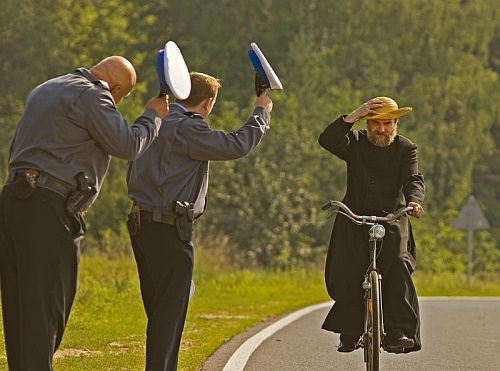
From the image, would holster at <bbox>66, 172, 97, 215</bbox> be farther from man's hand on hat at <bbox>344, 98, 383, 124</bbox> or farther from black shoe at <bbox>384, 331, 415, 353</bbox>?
black shoe at <bbox>384, 331, 415, 353</bbox>

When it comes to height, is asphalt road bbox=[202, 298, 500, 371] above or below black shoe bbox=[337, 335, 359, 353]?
below

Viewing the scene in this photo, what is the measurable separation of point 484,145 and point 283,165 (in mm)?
15808

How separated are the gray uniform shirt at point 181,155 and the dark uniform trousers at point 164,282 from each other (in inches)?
4.6

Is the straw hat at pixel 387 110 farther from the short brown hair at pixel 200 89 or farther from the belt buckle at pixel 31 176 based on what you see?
the belt buckle at pixel 31 176

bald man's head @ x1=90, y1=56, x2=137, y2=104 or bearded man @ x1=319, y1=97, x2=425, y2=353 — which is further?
bearded man @ x1=319, y1=97, x2=425, y2=353

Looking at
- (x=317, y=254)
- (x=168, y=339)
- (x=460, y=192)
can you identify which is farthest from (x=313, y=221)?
(x=168, y=339)

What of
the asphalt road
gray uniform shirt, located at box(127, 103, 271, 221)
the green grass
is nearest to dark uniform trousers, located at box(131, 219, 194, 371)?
gray uniform shirt, located at box(127, 103, 271, 221)

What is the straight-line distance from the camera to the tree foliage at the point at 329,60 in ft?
159

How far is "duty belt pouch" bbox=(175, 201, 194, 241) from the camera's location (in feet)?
24.6

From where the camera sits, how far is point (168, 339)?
24.8ft

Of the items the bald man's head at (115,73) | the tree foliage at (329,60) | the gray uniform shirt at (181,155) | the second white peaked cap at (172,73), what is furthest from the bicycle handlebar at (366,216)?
the tree foliage at (329,60)

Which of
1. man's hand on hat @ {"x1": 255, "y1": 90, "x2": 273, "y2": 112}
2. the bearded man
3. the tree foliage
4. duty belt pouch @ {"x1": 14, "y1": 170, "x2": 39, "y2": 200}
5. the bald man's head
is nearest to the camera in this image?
duty belt pouch @ {"x1": 14, "y1": 170, "x2": 39, "y2": 200}

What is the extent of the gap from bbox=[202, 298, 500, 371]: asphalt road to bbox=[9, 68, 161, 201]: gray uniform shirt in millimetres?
3836

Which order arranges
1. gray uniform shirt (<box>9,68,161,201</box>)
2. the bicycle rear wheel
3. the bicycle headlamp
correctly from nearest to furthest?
gray uniform shirt (<box>9,68,161,201</box>) → the bicycle rear wheel → the bicycle headlamp
